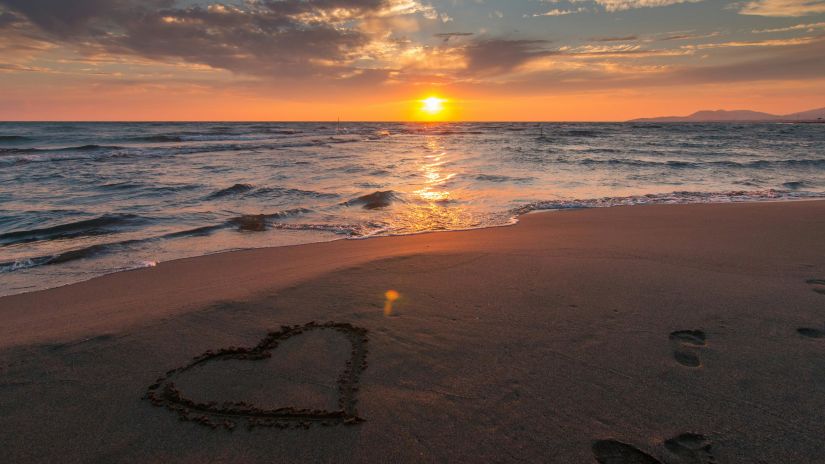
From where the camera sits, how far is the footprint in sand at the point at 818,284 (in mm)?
4126

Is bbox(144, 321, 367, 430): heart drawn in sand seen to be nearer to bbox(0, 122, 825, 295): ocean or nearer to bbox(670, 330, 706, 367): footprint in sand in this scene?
bbox(670, 330, 706, 367): footprint in sand

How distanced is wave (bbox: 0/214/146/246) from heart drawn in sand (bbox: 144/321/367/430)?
6065 mm

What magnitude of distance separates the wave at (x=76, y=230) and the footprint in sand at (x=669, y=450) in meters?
8.30

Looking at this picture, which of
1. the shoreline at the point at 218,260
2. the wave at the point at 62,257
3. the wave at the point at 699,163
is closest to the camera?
the shoreline at the point at 218,260

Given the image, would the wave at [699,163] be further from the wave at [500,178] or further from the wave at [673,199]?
the wave at [673,199]

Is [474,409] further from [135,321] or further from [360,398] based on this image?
[135,321]

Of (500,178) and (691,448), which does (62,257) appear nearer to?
(691,448)

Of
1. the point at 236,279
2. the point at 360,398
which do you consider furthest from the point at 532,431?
the point at 236,279

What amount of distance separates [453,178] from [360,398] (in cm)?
1205

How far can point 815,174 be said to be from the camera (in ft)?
50.1

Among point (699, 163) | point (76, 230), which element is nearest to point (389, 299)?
point (76, 230)

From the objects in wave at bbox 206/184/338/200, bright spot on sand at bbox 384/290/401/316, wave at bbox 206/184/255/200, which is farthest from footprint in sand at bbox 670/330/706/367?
wave at bbox 206/184/255/200

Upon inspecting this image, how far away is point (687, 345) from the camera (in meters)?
3.20

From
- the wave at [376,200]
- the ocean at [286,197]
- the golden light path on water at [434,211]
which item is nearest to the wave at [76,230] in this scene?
the ocean at [286,197]
